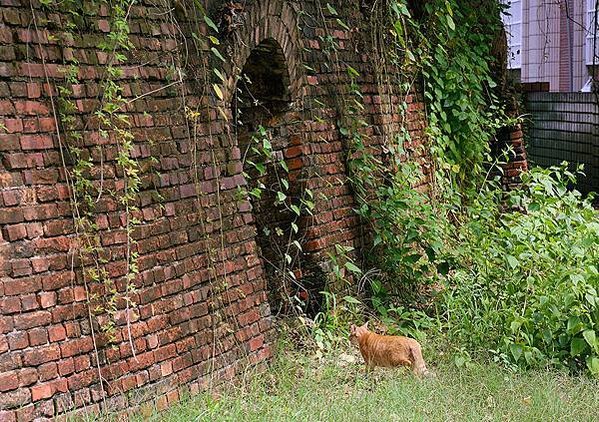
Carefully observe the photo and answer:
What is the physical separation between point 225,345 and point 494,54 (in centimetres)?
657

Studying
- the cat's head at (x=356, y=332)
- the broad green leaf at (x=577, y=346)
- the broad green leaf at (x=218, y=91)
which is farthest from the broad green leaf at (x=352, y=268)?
the broad green leaf at (x=218, y=91)

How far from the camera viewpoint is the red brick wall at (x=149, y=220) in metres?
4.49

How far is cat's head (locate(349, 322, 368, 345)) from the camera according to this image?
6.46 metres

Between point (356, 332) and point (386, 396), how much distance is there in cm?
97

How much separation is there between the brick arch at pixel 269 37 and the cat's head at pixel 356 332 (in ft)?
5.69

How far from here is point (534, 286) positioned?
279 inches

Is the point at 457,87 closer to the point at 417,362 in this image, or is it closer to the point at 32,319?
the point at 417,362

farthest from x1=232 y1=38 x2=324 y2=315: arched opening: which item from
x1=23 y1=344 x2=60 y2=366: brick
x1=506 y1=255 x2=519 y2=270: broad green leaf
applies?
x1=23 y1=344 x2=60 y2=366: brick

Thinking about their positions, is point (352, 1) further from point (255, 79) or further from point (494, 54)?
point (494, 54)

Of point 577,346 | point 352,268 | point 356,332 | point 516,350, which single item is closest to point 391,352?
point 356,332

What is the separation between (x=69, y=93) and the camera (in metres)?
4.78

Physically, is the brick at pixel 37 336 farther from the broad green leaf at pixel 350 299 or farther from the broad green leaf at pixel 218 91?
the broad green leaf at pixel 350 299

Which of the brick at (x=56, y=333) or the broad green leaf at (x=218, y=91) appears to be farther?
the broad green leaf at (x=218, y=91)

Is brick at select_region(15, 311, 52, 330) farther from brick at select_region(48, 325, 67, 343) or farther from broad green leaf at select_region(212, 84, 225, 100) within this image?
broad green leaf at select_region(212, 84, 225, 100)
